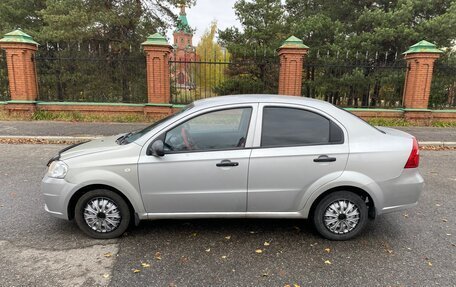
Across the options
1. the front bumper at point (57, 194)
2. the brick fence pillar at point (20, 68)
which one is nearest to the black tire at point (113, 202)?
the front bumper at point (57, 194)

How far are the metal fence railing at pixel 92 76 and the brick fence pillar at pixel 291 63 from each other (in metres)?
5.86

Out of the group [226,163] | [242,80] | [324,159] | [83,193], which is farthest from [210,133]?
[242,80]

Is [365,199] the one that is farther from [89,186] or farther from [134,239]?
[89,186]

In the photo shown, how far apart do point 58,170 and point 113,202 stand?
0.70m

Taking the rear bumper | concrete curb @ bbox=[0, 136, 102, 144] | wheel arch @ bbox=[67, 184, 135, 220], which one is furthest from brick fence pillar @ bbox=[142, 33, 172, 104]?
the rear bumper

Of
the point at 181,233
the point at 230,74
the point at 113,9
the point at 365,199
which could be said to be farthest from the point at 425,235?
the point at 113,9

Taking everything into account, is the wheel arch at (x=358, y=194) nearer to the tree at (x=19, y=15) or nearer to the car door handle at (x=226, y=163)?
the car door handle at (x=226, y=163)

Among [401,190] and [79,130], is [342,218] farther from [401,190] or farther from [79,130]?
[79,130]

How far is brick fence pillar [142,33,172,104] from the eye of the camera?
1150 cm

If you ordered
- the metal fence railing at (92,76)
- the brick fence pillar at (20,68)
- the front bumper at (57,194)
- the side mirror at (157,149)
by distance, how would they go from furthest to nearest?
1. the metal fence railing at (92,76)
2. the brick fence pillar at (20,68)
3. the front bumper at (57,194)
4. the side mirror at (157,149)

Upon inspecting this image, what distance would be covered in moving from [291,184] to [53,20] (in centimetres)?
1544

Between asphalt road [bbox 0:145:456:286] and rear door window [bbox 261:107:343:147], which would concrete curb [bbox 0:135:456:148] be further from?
rear door window [bbox 261:107:343:147]

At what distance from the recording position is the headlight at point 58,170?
357 centimetres

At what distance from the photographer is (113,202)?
360cm
